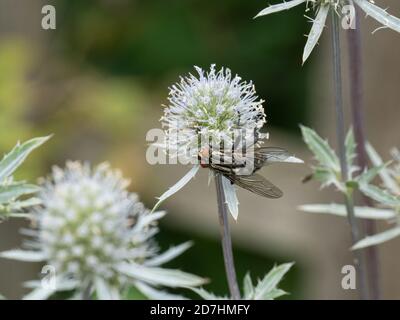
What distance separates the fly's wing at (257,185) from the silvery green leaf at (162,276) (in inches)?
5.8

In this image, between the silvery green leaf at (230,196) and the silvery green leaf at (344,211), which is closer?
the silvery green leaf at (230,196)

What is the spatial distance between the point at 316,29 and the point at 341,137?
5.9 inches

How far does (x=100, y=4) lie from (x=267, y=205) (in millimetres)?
1222

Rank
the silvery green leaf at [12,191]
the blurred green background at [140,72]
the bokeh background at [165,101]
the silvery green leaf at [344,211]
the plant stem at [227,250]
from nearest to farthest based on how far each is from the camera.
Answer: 1. the plant stem at [227,250]
2. the silvery green leaf at [12,191]
3. the silvery green leaf at [344,211]
4. the bokeh background at [165,101]
5. the blurred green background at [140,72]

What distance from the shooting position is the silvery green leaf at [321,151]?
1.09m

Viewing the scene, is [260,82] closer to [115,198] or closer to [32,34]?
[32,34]

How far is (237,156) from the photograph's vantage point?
0.98 m

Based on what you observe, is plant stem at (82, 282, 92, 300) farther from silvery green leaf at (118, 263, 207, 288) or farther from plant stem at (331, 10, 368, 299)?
plant stem at (331, 10, 368, 299)

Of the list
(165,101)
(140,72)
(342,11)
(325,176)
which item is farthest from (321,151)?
(140,72)

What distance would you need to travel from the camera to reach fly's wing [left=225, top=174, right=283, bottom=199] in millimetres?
983

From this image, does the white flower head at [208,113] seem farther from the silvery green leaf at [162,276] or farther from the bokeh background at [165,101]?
the bokeh background at [165,101]

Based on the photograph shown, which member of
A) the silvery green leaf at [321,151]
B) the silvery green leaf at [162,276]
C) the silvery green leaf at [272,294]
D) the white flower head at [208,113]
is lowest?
the silvery green leaf at [272,294]

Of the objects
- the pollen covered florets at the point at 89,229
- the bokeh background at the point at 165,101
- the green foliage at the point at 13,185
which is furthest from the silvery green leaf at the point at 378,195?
the bokeh background at the point at 165,101

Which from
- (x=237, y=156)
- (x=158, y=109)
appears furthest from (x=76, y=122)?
(x=237, y=156)
